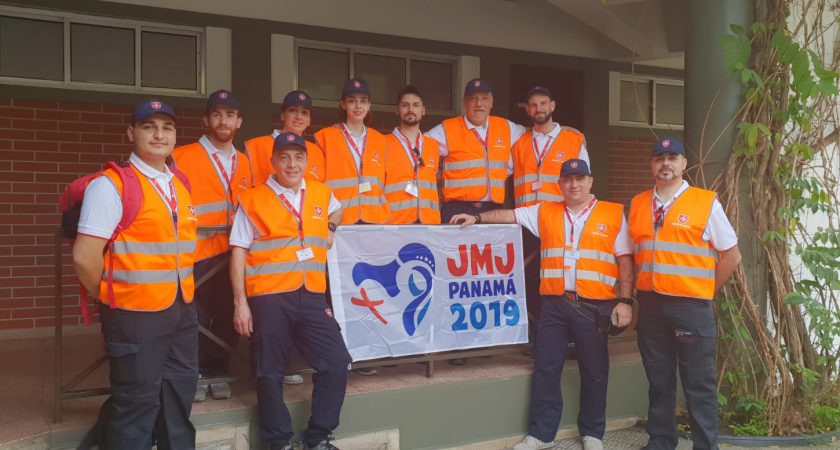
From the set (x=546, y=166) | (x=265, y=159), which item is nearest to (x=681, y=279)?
(x=546, y=166)

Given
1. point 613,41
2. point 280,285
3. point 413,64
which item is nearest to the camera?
point 280,285

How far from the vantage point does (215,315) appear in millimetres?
4719

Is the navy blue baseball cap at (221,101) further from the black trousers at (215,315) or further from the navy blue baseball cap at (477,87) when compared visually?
the navy blue baseball cap at (477,87)

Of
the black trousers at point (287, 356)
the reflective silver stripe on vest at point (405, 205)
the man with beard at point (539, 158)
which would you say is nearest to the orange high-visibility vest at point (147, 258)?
the black trousers at point (287, 356)

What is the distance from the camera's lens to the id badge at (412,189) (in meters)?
5.14

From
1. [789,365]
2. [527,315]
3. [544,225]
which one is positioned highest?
[544,225]

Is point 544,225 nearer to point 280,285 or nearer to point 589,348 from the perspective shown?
point 589,348

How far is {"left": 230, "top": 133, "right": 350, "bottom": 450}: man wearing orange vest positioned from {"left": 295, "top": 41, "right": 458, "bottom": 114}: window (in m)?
3.50

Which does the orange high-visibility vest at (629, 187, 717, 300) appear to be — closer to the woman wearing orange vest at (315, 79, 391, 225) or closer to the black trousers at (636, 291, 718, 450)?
the black trousers at (636, 291, 718, 450)

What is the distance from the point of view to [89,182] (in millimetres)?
3406

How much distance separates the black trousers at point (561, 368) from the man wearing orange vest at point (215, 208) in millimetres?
2022

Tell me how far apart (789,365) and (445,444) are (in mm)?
2527

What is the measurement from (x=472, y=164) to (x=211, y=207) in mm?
1909

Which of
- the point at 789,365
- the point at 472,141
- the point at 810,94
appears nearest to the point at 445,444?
the point at 472,141
